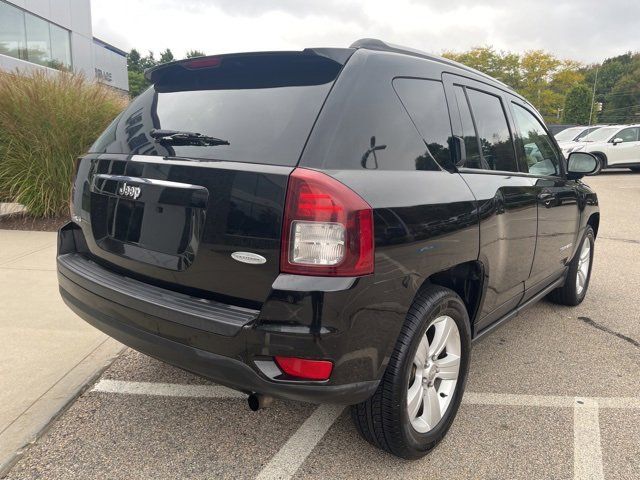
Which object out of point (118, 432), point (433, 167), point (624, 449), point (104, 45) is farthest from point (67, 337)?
point (104, 45)

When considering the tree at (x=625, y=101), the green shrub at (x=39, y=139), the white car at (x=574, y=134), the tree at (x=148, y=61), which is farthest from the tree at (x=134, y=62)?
the green shrub at (x=39, y=139)

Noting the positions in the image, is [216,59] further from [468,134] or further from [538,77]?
[538,77]

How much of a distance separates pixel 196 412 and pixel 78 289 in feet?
2.94

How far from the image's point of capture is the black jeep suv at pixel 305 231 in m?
1.80

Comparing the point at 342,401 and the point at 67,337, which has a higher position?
the point at 342,401

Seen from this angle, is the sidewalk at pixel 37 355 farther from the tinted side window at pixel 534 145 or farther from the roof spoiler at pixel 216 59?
the tinted side window at pixel 534 145

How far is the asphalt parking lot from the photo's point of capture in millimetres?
2277

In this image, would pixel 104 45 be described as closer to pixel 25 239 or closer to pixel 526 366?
pixel 25 239

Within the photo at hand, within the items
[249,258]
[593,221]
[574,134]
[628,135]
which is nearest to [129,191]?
[249,258]

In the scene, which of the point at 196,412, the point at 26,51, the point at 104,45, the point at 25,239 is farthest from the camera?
the point at 104,45

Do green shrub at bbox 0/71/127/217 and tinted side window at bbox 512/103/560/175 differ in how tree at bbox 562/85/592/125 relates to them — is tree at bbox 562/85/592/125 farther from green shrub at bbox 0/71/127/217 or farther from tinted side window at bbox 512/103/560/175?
tinted side window at bbox 512/103/560/175

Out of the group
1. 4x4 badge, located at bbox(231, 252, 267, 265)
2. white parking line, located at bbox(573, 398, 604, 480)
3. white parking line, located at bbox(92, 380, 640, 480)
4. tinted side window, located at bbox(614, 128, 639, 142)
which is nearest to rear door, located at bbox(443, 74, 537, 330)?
white parking line, located at bbox(92, 380, 640, 480)

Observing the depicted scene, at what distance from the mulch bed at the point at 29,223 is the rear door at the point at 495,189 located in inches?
232

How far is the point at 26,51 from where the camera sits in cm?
2070
